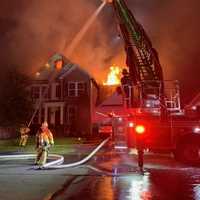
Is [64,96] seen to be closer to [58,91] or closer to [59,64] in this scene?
[58,91]

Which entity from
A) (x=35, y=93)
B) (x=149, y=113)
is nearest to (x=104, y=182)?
(x=149, y=113)

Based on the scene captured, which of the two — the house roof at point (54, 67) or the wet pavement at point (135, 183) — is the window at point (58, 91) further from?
the wet pavement at point (135, 183)

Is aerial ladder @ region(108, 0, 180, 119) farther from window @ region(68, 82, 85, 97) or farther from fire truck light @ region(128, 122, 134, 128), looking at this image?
window @ region(68, 82, 85, 97)

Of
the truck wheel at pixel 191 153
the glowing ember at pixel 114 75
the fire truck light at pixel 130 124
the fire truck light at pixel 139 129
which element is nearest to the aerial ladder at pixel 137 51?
the fire truck light at pixel 130 124

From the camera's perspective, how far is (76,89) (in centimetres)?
3222

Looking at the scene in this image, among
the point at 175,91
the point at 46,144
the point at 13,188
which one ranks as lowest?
the point at 13,188

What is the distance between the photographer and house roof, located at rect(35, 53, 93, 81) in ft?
107

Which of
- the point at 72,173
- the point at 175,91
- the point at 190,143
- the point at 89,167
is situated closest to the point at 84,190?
the point at 72,173

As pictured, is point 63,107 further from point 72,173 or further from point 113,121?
point 72,173

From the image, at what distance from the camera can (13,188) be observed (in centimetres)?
678

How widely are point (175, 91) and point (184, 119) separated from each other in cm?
160

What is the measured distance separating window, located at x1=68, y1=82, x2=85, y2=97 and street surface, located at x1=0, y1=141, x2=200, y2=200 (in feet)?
71.8

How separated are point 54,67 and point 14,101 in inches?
243

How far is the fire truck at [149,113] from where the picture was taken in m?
9.53
